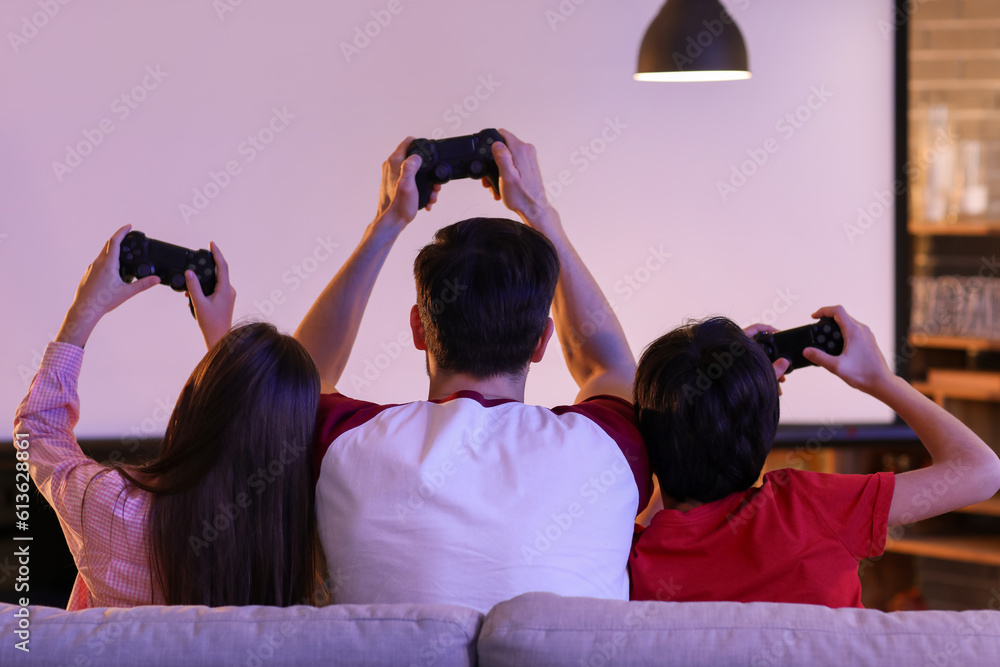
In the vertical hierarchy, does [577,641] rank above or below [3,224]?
below

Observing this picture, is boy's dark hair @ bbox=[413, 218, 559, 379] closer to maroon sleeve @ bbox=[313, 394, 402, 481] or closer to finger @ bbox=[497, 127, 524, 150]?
maroon sleeve @ bbox=[313, 394, 402, 481]

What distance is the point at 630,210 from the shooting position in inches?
96.4

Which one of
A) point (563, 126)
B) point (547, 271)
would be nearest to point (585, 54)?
point (563, 126)

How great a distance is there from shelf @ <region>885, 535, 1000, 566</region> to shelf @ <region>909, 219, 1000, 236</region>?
96 centimetres

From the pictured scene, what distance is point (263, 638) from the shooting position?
87 centimetres

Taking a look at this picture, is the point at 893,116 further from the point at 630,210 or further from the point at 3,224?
the point at 3,224

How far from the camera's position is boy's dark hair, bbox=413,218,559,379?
122cm

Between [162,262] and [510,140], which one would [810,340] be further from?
[162,262]

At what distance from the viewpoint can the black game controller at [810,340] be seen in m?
1.39

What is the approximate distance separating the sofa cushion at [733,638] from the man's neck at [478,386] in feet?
1.31

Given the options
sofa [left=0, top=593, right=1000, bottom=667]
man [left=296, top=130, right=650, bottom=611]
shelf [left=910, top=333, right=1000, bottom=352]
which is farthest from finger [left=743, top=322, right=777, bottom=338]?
shelf [left=910, top=333, right=1000, bottom=352]

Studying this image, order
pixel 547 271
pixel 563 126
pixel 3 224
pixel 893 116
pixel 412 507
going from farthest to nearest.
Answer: pixel 893 116, pixel 563 126, pixel 3 224, pixel 547 271, pixel 412 507

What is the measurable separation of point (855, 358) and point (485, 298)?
55 centimetres

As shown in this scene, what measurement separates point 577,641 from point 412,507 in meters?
0.27
